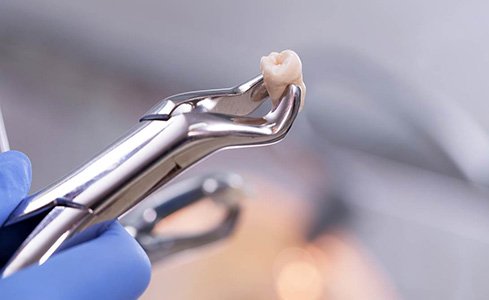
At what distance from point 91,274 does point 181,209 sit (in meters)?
0.35

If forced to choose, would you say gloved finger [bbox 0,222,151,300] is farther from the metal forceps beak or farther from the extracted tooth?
the metal forceps beak

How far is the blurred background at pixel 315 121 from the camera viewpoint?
1333 millimetres

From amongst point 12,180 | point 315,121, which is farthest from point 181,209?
point 315,121

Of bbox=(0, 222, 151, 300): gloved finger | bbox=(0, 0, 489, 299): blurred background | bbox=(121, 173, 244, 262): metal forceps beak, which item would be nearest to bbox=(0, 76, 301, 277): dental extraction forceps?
bbox=(0, 222, 151, 300): gloved finger

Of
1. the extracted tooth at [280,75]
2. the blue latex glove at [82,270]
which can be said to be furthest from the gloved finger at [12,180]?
the extracted tooth at [280,75]

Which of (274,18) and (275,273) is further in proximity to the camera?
(274,18)

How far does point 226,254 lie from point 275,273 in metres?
0.10

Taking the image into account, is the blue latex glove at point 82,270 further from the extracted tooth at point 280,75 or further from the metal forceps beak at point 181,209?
the metal forceps beak at point 181,209

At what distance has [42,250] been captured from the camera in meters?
0.41

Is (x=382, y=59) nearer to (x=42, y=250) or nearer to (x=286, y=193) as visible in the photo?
(x=286, y=193)

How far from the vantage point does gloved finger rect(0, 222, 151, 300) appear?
0.45 m

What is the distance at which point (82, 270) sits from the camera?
0.47 m

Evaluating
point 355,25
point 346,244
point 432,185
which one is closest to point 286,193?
point 346,244

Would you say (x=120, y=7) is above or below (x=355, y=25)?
above
